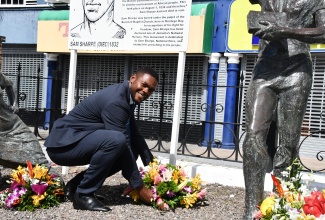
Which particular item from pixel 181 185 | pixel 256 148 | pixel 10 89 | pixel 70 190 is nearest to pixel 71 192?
pixel 70 190

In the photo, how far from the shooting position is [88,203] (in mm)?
4746

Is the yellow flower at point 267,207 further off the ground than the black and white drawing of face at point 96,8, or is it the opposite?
the black and white drawing of face at point 96,8

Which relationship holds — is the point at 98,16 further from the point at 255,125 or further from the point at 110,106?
the point at 255,125

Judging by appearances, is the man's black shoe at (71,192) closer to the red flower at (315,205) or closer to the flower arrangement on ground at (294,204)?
the flower arrangement on ground at (294,204)

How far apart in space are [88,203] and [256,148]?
1664 mm

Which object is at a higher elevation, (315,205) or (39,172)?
(315,205)

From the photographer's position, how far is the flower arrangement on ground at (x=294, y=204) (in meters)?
2.89

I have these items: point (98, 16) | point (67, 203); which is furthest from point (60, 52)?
point (67, 203)

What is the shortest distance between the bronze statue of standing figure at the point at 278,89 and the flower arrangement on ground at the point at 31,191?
1.92 m

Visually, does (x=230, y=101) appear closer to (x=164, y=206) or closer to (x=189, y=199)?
(x=189, y=199)

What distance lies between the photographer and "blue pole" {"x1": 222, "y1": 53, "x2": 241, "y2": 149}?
12602 millimetres

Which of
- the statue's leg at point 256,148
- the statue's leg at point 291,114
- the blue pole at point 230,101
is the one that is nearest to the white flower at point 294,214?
the statue's leg at point 256,148

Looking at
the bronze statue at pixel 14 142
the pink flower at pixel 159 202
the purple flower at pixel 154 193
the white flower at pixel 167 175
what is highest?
the bronze statue at pixel 14 142

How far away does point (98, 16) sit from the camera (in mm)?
6570
